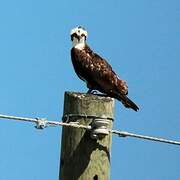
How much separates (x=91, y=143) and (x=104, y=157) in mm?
131

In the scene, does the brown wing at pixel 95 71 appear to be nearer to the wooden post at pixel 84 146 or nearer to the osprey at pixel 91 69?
the osprey at pixel 91 69

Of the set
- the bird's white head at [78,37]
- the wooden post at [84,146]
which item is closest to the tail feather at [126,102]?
the bird's white head at [78,37]

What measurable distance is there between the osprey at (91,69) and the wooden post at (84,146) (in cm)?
307

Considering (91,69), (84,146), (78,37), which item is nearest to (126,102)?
(91,69)

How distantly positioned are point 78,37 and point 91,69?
463 mm

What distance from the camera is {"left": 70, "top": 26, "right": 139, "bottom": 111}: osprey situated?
8.41m

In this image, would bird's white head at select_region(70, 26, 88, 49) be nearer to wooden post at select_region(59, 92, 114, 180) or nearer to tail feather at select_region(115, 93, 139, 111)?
tail feather at select_region(115, 93, 139, 111)

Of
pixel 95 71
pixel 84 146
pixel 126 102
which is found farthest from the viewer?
pixel 95 71

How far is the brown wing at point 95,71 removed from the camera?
8.41 metres

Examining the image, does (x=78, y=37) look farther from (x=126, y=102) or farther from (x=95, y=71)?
(x=126, y=102)

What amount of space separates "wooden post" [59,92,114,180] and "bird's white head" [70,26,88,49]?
4.22 meters

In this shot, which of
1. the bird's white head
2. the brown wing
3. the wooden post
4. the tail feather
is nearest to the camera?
the wooden post

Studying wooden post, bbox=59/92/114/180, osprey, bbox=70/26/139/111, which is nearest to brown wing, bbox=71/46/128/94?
osprey, bbox=70/26/139/111

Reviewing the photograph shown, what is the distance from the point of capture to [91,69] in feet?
30.2
